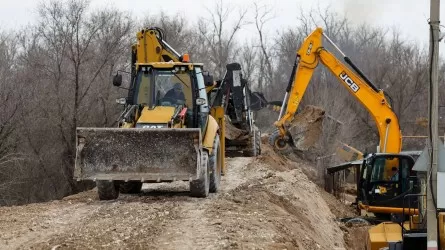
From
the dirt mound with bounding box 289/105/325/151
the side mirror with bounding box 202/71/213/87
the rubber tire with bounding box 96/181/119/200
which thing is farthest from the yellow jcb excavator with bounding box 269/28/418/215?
the rubber tire with bounding box 96/181/119/200

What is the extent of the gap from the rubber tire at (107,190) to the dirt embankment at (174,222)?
18cm

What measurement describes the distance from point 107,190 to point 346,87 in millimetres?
9683

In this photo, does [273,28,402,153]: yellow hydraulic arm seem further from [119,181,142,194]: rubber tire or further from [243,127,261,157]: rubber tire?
[119,181,142,194]: rubber tire

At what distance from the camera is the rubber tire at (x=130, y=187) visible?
Answer: 1367 centimetres

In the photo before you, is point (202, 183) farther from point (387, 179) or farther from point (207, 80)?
point (387, 179)

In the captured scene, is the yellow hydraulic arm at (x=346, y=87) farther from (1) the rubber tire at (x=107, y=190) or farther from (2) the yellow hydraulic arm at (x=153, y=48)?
(1) the rubber tire at (x=107, y=190)

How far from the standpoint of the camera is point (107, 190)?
12.5 meters

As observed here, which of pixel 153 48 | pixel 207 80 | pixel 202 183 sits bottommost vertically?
pixel 202 183

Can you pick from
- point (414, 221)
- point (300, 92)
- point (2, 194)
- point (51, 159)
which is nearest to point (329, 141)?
point (300, 92)

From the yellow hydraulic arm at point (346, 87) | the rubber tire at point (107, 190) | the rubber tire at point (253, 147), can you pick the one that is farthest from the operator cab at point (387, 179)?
the rubber tire at point (253, 147)

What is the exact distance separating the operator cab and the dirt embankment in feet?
4.95

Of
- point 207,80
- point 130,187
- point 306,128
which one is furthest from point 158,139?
point 306,128

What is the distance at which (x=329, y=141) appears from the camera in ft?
103

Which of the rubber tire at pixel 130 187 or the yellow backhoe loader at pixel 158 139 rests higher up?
the yellow backhoe loader at pixel 158 139
